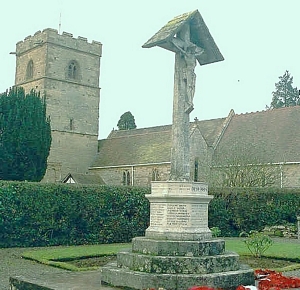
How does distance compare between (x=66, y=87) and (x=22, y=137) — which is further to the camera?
(x=66, y=87)

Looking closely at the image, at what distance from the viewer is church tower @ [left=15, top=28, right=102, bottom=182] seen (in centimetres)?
4103

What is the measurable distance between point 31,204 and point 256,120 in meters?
23.2

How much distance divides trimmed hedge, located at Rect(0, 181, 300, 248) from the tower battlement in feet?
81.4

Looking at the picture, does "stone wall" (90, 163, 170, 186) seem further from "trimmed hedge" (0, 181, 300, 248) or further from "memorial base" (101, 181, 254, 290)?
"memorial base" (101, 181, 254, 290)

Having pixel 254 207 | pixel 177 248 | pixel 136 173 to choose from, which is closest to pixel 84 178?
pixel 136 173

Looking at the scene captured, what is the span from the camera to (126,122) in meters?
60.3

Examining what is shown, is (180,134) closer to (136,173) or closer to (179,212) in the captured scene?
(179,212)

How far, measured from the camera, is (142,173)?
121 feet

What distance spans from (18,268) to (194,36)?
759 centimetres

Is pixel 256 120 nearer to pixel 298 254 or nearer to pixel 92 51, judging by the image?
pixel 92 51

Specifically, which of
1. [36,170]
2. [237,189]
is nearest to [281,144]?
[237,189]

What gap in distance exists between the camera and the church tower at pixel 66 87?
4103 cm

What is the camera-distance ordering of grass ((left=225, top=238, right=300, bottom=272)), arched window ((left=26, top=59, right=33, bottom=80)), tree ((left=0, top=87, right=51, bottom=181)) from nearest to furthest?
grass ((left=225, top=238, right=300, bottom=272)) < tree ((left=0, top=87, right=51, bottom=181)) < arched window ((left=26, top=59, right=33, bottom=80))

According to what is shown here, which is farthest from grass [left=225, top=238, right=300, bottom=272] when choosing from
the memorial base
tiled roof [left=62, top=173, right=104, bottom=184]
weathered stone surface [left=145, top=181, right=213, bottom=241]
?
tiled roof [left=62, top=173, right=104, bottom=184]
